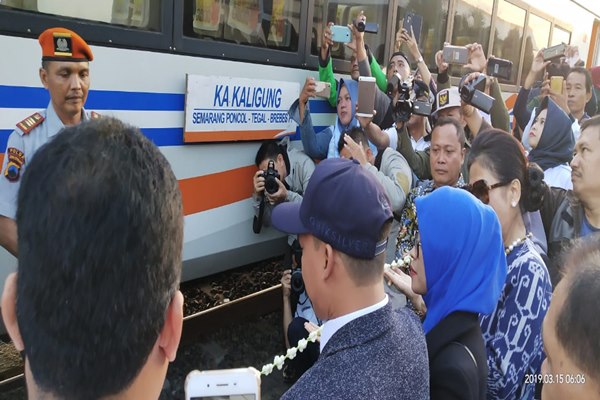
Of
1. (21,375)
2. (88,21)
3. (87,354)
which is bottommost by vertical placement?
(21,375)

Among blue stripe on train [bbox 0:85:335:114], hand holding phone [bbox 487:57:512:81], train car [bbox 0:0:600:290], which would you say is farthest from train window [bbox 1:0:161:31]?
hand holding phone [bbox 487:57:512:81]

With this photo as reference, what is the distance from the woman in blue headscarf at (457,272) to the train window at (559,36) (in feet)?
24.6

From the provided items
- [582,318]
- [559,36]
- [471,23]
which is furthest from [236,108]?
[559,36]

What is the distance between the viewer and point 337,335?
3.99 feet

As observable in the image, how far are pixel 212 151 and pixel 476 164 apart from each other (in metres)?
1.68

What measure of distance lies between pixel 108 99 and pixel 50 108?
14.7 inches

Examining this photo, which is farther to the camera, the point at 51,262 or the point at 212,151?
the point at 212,151

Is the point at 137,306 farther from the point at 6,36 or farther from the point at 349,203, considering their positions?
the point at 6,36

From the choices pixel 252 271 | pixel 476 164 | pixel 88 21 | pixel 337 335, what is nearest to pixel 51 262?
pixel 337 335

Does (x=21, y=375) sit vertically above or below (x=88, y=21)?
below

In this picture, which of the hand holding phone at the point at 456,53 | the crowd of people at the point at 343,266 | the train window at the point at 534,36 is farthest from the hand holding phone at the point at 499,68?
the train window at the point at 534,36

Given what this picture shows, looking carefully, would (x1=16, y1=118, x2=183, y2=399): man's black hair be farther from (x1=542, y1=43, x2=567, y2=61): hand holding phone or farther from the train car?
(x1=542, y1=43, x2=567, y2=61): hand holding phone

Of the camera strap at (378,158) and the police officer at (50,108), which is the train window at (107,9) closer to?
the police officer at (50,108)

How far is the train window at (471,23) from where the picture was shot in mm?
5621
